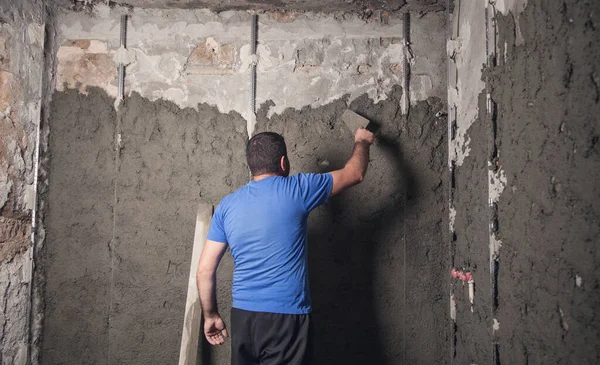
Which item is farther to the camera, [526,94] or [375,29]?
[375,29]

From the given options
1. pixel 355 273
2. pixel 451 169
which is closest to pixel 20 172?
pixel 355 273

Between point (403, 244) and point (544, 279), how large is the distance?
1001 millimetres

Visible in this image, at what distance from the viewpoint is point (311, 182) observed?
5.75 ft

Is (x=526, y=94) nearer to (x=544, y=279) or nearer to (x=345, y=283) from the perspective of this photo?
(x=544, y=279)

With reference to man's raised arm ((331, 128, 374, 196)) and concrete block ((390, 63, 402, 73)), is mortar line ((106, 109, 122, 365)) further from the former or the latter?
concrete block ((390, 63, 402, 73))

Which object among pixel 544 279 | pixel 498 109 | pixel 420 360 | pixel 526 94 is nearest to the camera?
pixel 544 279

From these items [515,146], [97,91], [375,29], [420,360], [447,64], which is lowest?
[420,360]

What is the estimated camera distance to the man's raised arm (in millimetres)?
1825

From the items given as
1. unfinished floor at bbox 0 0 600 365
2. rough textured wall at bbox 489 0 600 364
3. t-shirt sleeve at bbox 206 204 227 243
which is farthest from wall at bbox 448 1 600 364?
t-shirt sleeve at bbox 206 204 227 243

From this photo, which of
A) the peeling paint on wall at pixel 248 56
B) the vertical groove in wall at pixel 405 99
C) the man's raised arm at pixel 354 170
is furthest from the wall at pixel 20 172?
the vertical groove in wall at pixel 405 99

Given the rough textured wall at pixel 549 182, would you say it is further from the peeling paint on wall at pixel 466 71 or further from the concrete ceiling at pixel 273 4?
the concrete ceiling at pixel 273 4

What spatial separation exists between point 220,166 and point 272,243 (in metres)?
0.89

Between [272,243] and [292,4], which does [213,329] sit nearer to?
[272,243]

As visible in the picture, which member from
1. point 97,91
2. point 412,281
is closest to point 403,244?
point 412,281
